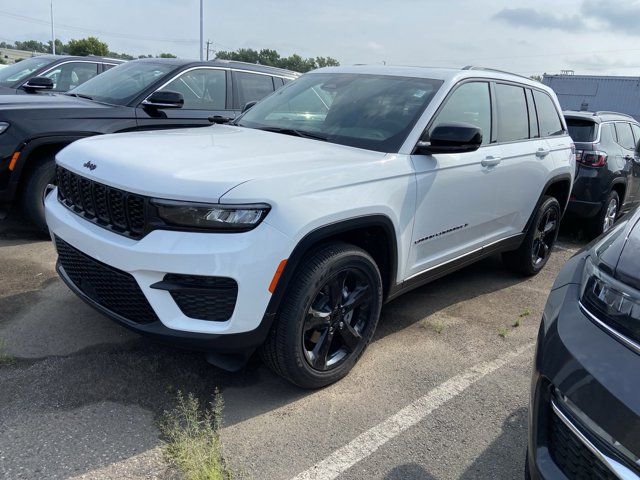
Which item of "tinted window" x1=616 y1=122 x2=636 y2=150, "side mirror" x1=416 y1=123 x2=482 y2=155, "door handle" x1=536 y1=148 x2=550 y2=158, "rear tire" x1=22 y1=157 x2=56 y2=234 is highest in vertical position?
"side mirror" x1=416 y1=123 x2=482 y2=155

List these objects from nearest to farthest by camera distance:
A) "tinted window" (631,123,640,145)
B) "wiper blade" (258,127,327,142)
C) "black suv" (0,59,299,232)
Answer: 1. "wiper blade" (258,127,327,142)
2. "black suv" (0,59,299,232)
3. "tinted window" (631,123,640,145)

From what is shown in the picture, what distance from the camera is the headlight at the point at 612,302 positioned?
1711mm

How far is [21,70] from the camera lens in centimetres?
888

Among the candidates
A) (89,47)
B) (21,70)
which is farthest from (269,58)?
(21,70)

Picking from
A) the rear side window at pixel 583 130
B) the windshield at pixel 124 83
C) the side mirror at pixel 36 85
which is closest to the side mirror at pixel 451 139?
the windshield at pixel 124 83

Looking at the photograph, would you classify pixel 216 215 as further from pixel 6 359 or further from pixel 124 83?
pixel 124 83

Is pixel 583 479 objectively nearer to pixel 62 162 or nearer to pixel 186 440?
pixel 186 440

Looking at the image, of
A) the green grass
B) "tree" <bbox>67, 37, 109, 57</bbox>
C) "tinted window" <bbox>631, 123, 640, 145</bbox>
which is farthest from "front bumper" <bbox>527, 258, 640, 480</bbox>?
"tree" <bbox>67, 37, 109, 57</bbox>

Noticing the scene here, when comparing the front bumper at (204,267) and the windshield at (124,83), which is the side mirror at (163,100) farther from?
the front bumper at (204,267)

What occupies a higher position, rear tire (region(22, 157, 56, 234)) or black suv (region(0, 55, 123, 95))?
black suv (region(0, 55, 123, 95))

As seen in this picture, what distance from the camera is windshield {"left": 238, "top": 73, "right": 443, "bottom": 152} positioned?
3447 mm

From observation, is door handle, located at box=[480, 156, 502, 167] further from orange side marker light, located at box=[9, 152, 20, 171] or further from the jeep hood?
orange side marker light, located at box=[9, 152, 20, 171]

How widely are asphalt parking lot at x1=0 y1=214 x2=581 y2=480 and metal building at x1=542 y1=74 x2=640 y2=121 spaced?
32859 millimetres

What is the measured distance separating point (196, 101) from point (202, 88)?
0.61 feet
